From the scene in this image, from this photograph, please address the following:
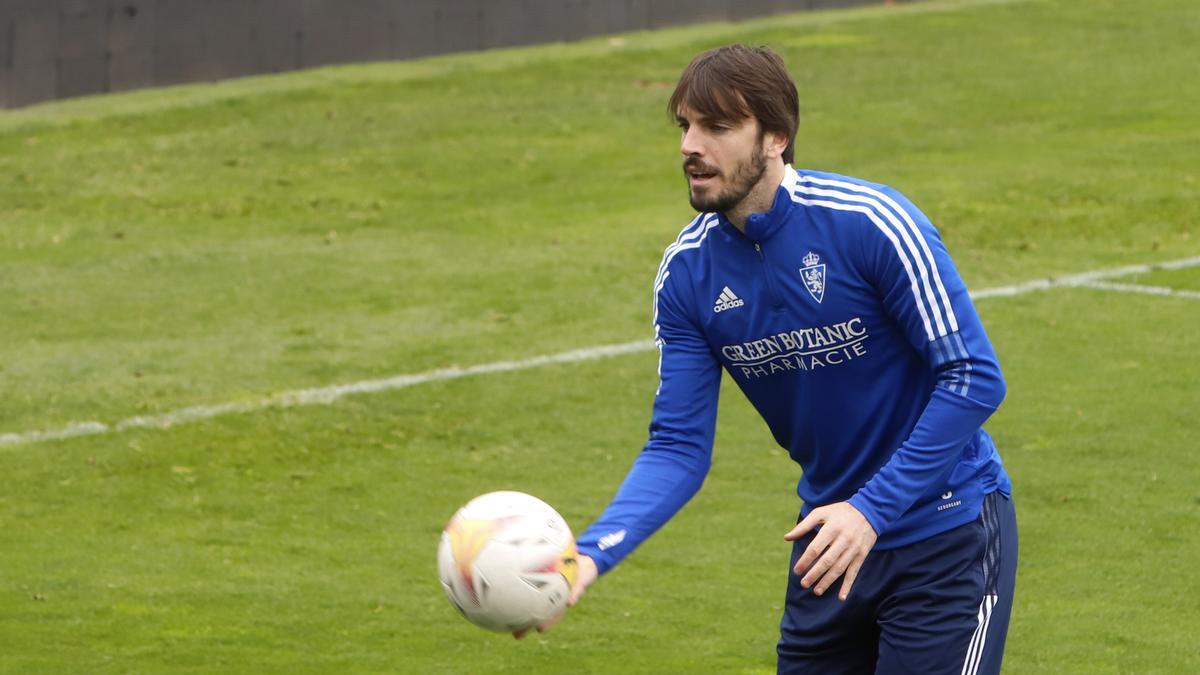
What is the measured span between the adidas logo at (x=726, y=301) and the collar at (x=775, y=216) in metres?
0.17

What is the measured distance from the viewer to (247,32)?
2109cm

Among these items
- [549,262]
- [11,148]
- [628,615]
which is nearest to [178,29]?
[11,148]

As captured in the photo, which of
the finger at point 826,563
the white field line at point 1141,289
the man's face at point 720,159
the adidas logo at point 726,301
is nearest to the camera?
the finger at point 826,563

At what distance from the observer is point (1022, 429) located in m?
10.5

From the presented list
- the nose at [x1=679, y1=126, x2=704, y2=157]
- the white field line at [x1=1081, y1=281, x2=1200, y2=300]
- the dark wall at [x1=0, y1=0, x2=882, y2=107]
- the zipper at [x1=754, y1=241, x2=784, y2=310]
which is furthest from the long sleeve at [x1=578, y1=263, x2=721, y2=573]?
the dark wall at [x1=0, y1=0, x2=882, y2=107]

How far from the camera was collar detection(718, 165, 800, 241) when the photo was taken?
4.96 metres

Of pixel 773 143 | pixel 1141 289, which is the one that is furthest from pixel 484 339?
pixel 773 143

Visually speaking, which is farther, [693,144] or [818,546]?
[693,144]

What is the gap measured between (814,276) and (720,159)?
379 mm

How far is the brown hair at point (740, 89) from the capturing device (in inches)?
189

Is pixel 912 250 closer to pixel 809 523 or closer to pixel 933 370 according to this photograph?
pixel 933 370

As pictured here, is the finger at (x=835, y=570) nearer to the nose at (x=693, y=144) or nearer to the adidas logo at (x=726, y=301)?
the adidas logo at (x=726, y=301)

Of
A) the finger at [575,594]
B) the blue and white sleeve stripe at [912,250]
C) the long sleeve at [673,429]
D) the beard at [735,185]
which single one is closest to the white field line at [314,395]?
the long sleeve at [673,429]

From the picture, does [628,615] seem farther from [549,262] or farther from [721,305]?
[549,262]
